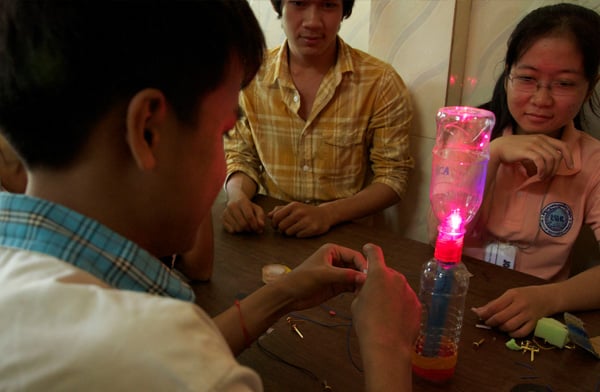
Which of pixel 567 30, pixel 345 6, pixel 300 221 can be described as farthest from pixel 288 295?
pixel 345 6

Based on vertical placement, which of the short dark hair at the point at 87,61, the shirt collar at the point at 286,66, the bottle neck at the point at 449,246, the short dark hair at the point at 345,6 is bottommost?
the bottle neck at the point at 449,246

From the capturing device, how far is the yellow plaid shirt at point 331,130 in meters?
1.92

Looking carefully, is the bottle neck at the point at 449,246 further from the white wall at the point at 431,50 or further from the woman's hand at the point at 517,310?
the white wall at the point at 431,50

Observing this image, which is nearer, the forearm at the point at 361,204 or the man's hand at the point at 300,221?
the man's hand at the point at 300,221

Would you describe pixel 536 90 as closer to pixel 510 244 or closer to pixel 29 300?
pixel 510 244

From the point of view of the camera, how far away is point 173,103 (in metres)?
0.60

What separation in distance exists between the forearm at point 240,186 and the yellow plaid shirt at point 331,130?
0.04 metres

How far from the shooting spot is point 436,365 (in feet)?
2.80

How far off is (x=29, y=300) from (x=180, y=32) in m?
0.32

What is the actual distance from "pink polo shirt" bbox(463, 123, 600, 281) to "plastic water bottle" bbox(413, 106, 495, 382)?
469 millimetres

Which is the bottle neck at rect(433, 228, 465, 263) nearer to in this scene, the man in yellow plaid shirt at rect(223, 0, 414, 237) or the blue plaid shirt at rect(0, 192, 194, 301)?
the blue plaid shirt at rect(0, 192, 194, 301)

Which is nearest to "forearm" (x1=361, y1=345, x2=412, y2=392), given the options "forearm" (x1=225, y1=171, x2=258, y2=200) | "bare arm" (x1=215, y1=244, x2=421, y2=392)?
"bare arm" (x1=215, y1=244, x2=421, y2=392)

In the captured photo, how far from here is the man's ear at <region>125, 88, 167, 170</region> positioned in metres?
0.56

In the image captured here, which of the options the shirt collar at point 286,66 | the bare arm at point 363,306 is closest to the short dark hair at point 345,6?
the shirt collar at point 286,66
